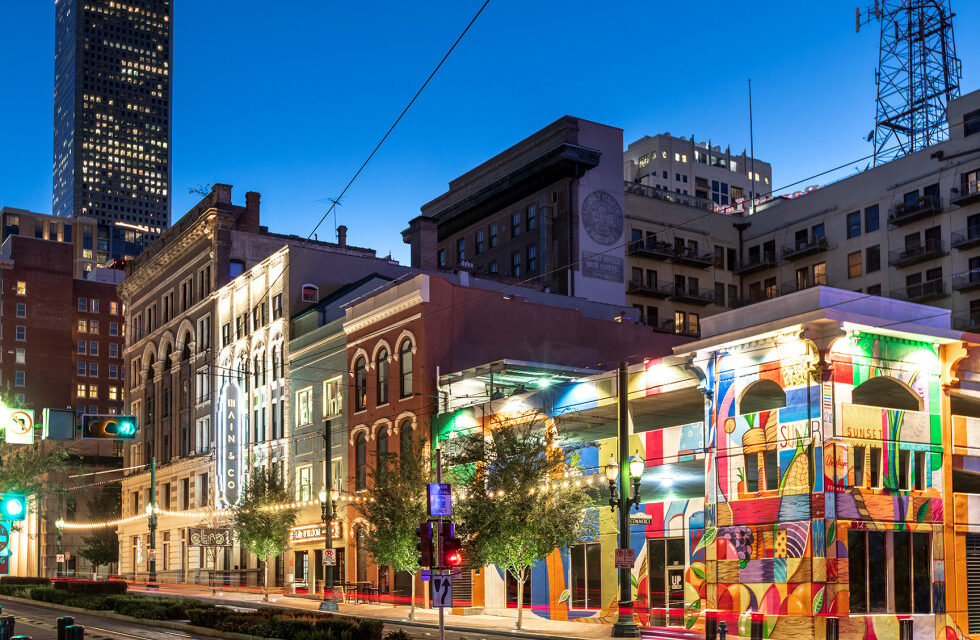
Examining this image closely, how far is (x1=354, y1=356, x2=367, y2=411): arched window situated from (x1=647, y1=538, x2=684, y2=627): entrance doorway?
21927mm

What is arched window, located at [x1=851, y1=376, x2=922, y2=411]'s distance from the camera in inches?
1474

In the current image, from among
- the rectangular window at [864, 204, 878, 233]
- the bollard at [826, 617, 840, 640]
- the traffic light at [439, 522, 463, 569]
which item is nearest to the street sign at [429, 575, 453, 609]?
the traffic light at [439, 522, 463, 569]

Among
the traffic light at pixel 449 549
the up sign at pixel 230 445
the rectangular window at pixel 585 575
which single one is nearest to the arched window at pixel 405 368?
the rectangular window at pixel 585 575

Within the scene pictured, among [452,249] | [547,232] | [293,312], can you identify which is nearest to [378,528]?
[293,312]

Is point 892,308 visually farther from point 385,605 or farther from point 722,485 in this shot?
point 385,605

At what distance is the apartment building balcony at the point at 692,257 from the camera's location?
82125 mm

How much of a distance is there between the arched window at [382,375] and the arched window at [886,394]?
23922 mm

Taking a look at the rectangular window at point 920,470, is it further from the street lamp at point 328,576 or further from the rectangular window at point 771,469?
the street lamp at point 328,576

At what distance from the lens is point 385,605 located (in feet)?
174

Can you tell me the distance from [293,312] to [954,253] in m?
38.2

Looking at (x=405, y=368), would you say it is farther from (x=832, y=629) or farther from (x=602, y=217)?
(x=832, y=629)

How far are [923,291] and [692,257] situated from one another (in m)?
18.2

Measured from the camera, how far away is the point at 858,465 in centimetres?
3522

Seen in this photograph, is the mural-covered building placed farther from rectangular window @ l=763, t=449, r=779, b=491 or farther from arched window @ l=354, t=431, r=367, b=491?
arched window @ l=354, t=431, r=367, b=491
